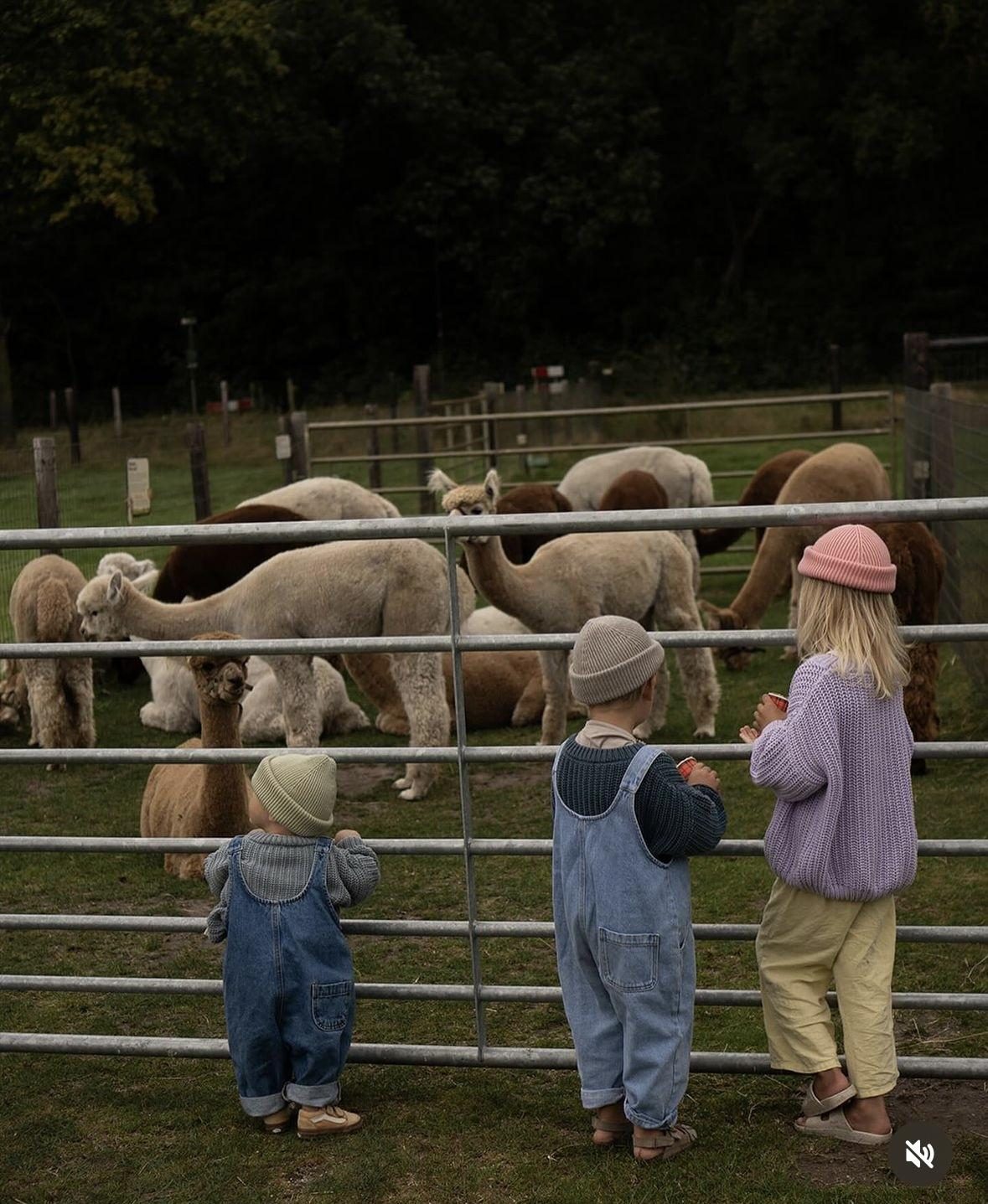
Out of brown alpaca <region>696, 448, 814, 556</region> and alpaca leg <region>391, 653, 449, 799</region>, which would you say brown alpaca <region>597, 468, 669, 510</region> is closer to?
brown alpaca <region>696, 448, 814, 556</region>

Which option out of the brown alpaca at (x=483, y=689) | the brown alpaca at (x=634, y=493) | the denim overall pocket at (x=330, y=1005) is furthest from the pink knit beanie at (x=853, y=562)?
the brown alpaca at (x=634, y=493)

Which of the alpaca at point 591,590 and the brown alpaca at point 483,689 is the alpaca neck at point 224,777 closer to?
the alpaca at point 591,590

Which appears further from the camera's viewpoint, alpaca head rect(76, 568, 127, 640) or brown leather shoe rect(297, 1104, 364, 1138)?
alpaca head rect(76, 568, 127, 640)

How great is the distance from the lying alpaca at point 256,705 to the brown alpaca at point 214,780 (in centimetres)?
197

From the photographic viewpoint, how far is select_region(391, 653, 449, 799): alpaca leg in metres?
7.22

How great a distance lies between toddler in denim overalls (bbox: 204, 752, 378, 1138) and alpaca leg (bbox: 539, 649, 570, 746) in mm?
4101

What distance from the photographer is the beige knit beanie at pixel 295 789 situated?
3.53 m

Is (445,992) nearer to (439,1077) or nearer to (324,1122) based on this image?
(439,1077)

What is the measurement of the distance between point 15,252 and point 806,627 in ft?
113

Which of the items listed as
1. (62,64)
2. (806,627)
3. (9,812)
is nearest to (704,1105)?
(806,627)

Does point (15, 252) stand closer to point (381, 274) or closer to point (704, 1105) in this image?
point (381, 274)

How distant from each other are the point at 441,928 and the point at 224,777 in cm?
185

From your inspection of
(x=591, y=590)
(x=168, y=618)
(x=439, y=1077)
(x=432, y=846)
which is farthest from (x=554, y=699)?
(x=432, y=846)

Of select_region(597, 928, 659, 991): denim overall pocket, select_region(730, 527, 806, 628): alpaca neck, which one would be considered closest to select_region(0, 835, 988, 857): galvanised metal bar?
select_region(597, 928, 659, 991): denim overall pocket
